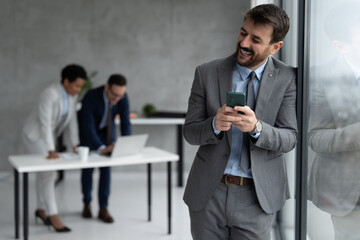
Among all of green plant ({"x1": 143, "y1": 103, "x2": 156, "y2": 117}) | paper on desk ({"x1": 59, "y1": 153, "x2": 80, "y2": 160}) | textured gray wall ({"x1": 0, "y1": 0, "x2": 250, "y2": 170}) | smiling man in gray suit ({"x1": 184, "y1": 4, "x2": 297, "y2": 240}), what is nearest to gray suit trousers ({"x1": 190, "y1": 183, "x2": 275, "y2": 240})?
smiling man in gray suit ({"x1": 184, "y1": 4, "x2": 297, "y2": 240})

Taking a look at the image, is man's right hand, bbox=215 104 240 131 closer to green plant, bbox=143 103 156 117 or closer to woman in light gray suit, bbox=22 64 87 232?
woman in light gray suit, bbox=22 64 87 232

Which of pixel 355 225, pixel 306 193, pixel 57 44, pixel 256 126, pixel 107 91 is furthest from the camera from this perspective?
pixel 57 44

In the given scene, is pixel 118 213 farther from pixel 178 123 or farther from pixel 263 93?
pixel 263 93

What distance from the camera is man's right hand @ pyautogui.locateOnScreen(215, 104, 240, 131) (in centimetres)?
160

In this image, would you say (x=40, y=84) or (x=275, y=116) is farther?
(x=40, y=84)

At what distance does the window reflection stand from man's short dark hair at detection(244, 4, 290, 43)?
208 millimetres

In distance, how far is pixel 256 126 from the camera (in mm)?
1626

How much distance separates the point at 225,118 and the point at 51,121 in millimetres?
3021

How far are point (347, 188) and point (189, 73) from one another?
5.49 m

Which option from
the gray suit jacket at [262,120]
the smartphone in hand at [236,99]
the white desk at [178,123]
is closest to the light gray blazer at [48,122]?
the white desk at [178,123]

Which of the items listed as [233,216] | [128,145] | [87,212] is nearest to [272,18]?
[233,216]

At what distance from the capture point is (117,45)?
6863mm

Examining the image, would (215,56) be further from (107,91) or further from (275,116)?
(275,116)

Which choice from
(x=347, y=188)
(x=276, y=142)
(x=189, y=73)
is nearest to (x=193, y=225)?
(x=276, y=142)
